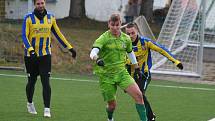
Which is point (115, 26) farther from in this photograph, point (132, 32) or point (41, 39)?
point (41, 39)

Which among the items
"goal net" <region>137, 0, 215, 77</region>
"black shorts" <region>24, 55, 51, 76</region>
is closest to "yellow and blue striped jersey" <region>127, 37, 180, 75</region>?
"black shorts" <region>24, 55, 51, 76</region>

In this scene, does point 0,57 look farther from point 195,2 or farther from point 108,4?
point 108,4

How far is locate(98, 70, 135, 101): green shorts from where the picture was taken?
966 cm

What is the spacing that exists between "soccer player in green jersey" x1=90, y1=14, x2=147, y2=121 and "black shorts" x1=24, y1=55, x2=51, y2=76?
54.8 inches

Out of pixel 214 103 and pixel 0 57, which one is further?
pixel 0 57

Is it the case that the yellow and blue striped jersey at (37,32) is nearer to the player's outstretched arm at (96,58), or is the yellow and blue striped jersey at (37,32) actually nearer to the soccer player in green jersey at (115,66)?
the soccer player in green jersey at (115,66)

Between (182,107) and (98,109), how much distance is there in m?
1.97

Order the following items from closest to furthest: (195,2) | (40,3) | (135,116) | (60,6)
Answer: (40,3) < (135,116) < (195,2) < (60,6)

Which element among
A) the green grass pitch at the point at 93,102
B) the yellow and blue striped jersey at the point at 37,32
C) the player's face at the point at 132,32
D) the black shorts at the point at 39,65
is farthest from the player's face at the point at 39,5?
the green grass pitch at the point at 93,102

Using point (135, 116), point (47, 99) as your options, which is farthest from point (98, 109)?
point (47, 99)

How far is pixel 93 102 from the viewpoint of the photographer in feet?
44.9

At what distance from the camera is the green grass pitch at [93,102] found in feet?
37.6

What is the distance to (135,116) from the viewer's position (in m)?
11.7

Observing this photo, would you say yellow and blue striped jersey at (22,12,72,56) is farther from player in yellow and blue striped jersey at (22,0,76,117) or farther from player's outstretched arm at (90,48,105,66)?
player's outstretched arm at (90,48,105,66)
